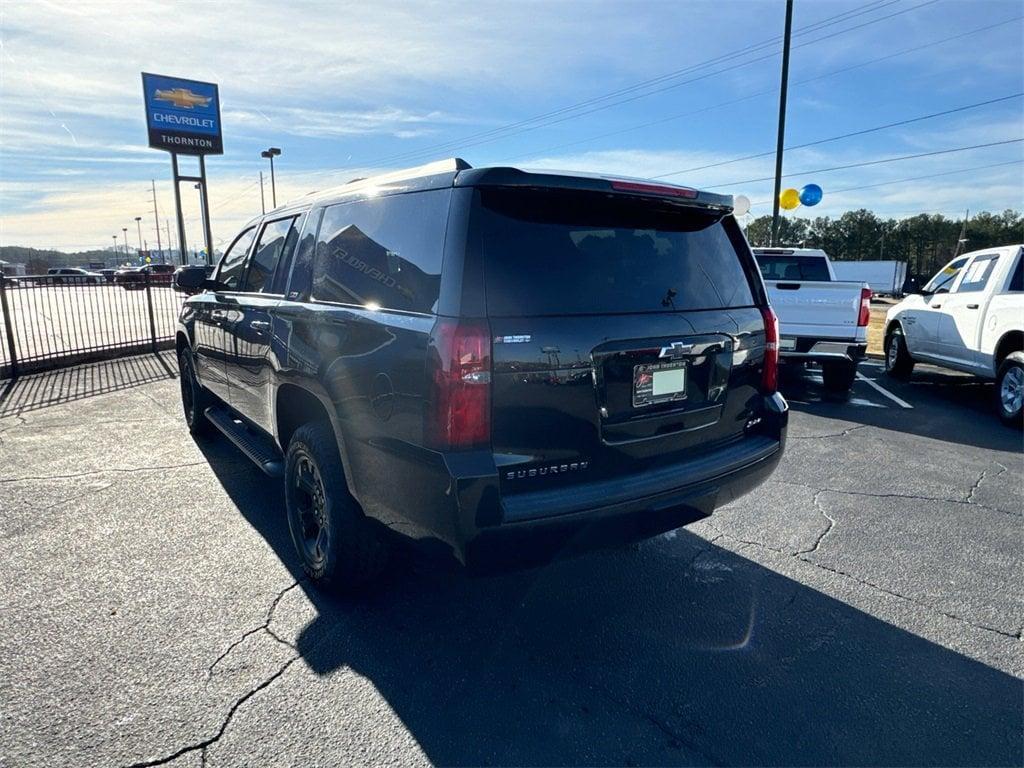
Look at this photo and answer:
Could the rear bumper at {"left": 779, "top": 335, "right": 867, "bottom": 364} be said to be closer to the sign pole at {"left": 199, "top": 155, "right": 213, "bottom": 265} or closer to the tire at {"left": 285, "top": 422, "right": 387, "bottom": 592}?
the tire at {"left": 285, "top": 422, "right": 387, "bottom": 592}

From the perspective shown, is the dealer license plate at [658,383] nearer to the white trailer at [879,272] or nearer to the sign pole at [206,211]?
the sign pole at [206,211]

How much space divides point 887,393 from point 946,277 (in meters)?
1.88

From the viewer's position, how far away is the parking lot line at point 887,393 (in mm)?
7914

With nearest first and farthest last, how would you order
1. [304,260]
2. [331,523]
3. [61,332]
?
[331,523] < [304,260] < [61,332]

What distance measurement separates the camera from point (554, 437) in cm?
242

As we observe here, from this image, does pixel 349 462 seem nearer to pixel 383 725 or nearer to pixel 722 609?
pixel 383 725

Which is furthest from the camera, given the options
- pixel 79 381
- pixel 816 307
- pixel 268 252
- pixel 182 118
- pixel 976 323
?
pixel 182 118

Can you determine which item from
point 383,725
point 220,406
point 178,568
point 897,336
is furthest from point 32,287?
point 897,336

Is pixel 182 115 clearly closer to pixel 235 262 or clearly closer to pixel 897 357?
pixel 235 262

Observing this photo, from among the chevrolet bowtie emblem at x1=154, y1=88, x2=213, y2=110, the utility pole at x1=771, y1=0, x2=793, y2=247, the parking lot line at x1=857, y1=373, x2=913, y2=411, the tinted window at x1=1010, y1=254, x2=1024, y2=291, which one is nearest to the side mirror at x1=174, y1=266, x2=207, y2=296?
the parking lot line at x1=857, y1=373, x2=913, y2=411

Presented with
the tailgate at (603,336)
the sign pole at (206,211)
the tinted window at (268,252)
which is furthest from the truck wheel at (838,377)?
the sign pole at (206,211)

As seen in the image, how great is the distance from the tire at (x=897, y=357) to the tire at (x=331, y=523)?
30.7 ft

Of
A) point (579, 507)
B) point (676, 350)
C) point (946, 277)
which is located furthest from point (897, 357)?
point (579, 507)

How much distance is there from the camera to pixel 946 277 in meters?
8.88
